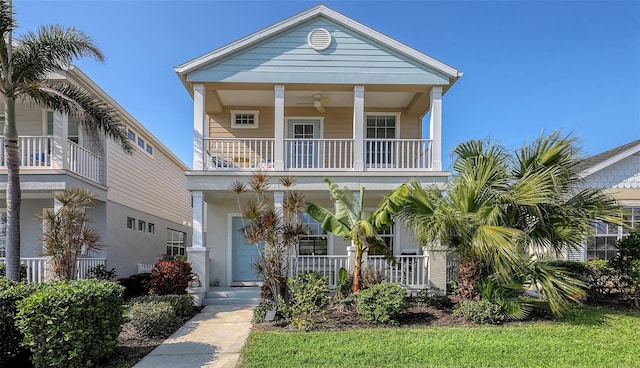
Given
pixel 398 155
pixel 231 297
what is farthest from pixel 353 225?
pixel 231 297

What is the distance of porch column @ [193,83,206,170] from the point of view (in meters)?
10.2

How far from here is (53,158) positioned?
10.1 metres

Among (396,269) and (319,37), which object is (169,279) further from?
(319,37)

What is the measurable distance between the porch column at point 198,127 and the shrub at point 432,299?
6.95 m

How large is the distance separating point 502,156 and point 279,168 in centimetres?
582

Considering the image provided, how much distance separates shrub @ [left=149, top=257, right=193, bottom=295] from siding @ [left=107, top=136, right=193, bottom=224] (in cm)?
472

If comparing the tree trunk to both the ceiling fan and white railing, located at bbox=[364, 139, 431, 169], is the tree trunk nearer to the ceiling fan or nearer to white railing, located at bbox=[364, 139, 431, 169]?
the ceiling fan

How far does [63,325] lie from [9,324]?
3.32ft

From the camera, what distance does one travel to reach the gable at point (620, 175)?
39.2 ft

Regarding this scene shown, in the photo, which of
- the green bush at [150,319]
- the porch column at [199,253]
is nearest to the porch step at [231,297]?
the porch column at [199,253]

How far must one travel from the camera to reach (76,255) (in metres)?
8.55

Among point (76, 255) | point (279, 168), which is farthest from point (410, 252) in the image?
point (76, 255)

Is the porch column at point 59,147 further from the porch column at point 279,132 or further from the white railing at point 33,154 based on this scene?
the porch column at point 279,132

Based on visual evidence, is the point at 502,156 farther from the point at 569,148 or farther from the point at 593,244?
the point at 593,244
